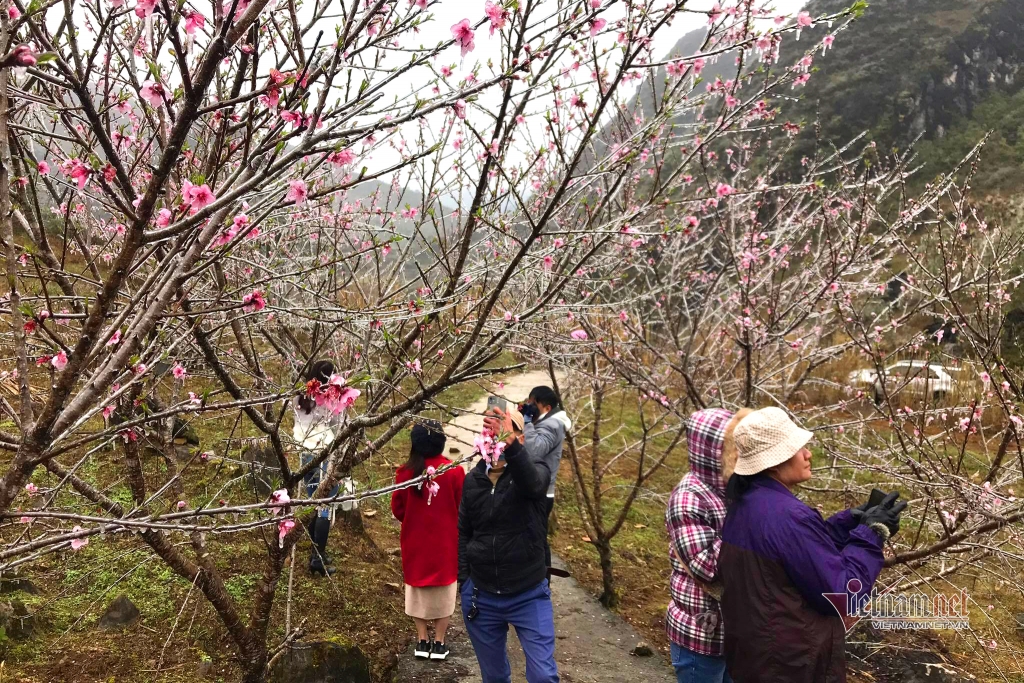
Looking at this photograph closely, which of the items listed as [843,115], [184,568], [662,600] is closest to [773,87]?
[184,568]

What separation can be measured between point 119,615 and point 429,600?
73.3 inches

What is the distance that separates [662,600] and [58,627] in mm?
4551

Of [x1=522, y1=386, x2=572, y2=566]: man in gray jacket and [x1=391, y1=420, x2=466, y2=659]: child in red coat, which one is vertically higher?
[x1=522, y1=386, x2=572, y2=566]: man in gray jacket

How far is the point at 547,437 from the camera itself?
3277 millimetres

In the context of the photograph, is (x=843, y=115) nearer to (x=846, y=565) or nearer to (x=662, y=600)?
(x=662, y=600)

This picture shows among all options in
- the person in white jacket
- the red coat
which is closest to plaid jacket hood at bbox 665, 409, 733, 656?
the red coat

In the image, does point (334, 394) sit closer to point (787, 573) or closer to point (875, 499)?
point (787, 573)

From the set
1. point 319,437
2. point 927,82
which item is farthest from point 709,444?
point 927,82

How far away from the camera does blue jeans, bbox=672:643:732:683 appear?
226 cm

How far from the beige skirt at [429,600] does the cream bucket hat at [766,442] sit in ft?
6.97

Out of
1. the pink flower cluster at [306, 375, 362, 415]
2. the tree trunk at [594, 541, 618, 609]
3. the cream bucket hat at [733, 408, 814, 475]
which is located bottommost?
the tree trunk at [594, 541, 618, 609]

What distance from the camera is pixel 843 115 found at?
25203 mm

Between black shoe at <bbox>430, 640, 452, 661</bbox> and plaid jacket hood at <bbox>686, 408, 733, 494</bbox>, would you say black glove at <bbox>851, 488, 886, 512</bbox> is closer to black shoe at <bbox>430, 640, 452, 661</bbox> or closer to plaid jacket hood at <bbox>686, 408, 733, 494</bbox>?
plaid jacket hood at <bbox>686, 408, 733, 494</bbox>

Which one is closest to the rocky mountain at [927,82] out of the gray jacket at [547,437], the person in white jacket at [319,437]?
the gray jacket at [547,437]
